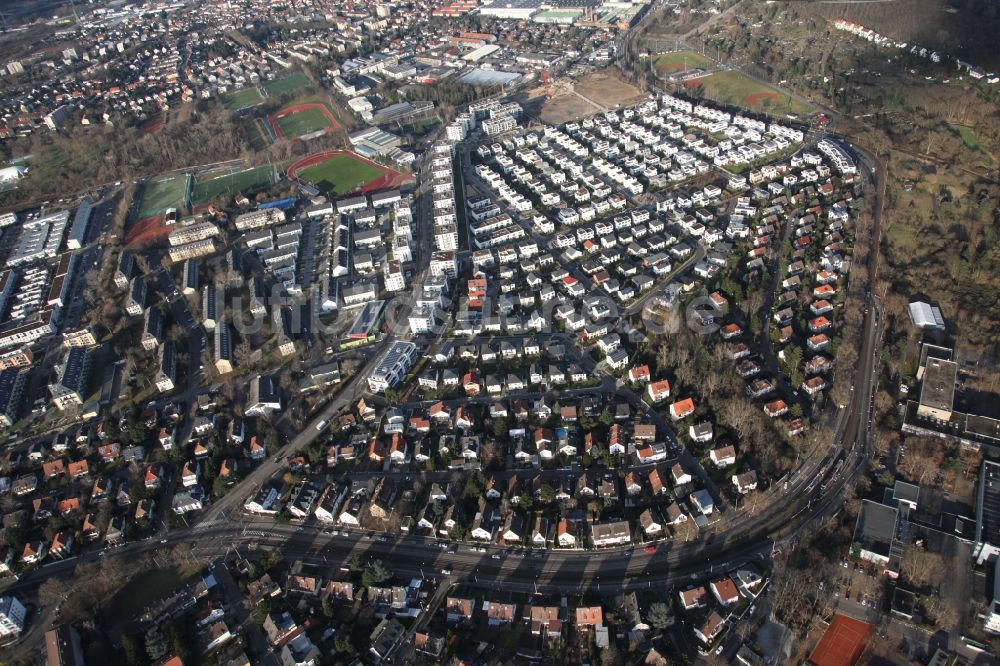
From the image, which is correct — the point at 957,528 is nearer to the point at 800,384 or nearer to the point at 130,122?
the point at 800,384

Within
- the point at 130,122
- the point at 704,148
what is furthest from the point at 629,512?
the point at 130,122

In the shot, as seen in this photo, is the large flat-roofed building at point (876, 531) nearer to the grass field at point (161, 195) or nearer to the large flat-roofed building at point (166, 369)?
the large flat-roofed building at point (166, 369)

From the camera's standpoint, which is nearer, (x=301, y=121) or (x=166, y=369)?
(x=166, y=369)

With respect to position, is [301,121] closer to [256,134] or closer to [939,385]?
[256,134]

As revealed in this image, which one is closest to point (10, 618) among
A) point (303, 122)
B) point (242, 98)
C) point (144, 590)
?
point (144, 590)

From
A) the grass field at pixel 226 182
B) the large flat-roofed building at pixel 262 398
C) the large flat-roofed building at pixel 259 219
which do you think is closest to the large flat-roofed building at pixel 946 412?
the large flat-roofed building at pixel 262 398

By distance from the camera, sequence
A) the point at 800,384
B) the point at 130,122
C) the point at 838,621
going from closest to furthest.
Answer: the point at 838,621 → the point at 800,384 → the point at 130,122
